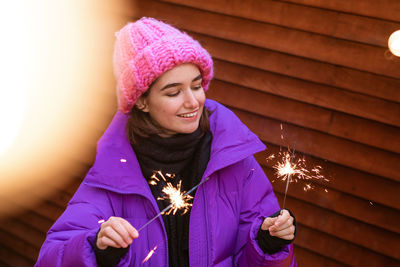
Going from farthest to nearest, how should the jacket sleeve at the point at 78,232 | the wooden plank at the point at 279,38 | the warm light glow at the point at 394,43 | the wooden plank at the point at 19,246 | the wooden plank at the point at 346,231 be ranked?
the wooden plank at the point at 19,246 < the wooden plank at the point at 346,231 < the wooden plank at the point at 279,38 < the warm light glow at the point at 394,43 < the jacket sleeve at the point at 78,232

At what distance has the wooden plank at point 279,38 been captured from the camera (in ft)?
7.53

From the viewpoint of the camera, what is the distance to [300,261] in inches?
112

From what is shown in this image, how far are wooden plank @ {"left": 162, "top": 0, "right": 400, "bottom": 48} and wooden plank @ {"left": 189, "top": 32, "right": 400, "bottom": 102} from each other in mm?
200

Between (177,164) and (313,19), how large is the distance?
134cm

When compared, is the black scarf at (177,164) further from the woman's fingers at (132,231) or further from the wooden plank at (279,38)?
the wooden plank at (279,38)

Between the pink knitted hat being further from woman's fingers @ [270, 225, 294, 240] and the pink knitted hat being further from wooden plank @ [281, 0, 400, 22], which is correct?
wooden plank @ [281, 0, 400, 22]

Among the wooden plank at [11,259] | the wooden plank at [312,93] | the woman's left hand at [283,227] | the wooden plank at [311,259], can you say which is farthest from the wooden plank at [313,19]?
the wooden plank at [11,259]

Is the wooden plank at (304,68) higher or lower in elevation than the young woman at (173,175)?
higher

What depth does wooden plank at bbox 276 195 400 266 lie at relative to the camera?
2541 mm

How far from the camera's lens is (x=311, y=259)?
9.27 feet

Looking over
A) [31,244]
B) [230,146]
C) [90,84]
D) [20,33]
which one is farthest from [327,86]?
[31,244]

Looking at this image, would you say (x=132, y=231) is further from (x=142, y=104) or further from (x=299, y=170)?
(x=299, y=170)

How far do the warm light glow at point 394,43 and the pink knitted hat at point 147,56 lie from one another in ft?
3.83

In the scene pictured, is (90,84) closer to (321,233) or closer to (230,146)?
(230,146)
